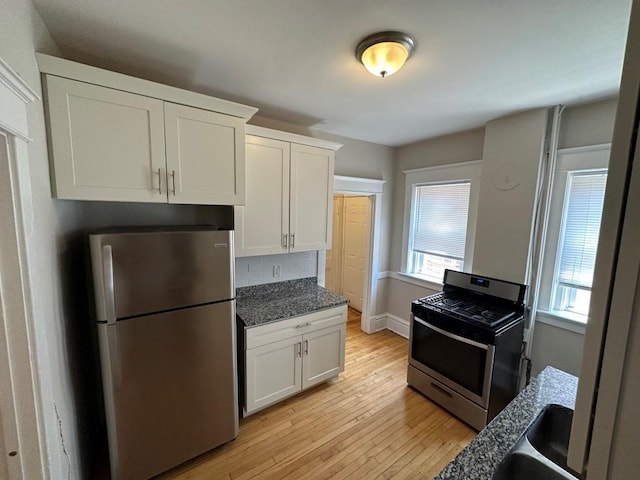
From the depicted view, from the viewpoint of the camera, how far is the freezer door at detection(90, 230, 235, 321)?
142 cm

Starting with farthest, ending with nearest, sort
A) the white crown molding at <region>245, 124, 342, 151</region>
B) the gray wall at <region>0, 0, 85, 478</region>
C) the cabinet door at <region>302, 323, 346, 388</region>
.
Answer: the cabinet door at <region>302, 323, 346, 388</region> → the white crown molding at <region>245, 124, 342, 151</region> → the gray wall at <region>0, 0, 85, 478</region>

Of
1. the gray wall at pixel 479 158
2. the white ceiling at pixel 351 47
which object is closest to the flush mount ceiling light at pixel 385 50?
the white ceiling at pixel 351 47

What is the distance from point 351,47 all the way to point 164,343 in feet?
6.55

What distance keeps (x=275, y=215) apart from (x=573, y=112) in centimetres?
257

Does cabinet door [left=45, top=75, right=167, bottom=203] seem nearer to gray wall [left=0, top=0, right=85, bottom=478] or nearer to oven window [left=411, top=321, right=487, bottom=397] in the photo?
gray wall [left=0, top=0, right=85, bottom=478]

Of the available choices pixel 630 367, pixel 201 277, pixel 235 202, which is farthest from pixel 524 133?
pixel 201 277

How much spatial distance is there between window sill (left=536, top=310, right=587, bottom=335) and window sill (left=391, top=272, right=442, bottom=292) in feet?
3.16

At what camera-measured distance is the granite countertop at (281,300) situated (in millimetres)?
2170

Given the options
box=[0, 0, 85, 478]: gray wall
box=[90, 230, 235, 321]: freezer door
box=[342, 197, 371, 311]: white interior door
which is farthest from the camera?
box=[342, 197, 371, 311]: white interior door

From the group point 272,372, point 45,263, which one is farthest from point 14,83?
point 272,372

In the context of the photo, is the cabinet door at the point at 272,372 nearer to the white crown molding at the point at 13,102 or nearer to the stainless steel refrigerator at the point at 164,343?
the stainless steel refrigerator at the point at 164,343

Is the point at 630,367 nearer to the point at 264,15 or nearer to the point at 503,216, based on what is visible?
the point at 264,15

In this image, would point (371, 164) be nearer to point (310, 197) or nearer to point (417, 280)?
point (310, 197)

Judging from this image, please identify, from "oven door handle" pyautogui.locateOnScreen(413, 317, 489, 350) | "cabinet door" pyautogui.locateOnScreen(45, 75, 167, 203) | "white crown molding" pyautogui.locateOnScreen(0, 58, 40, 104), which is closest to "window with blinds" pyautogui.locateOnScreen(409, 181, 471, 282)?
"oven door handle" pyautogui.locateOnScreen(413, 317, 489, 350)
